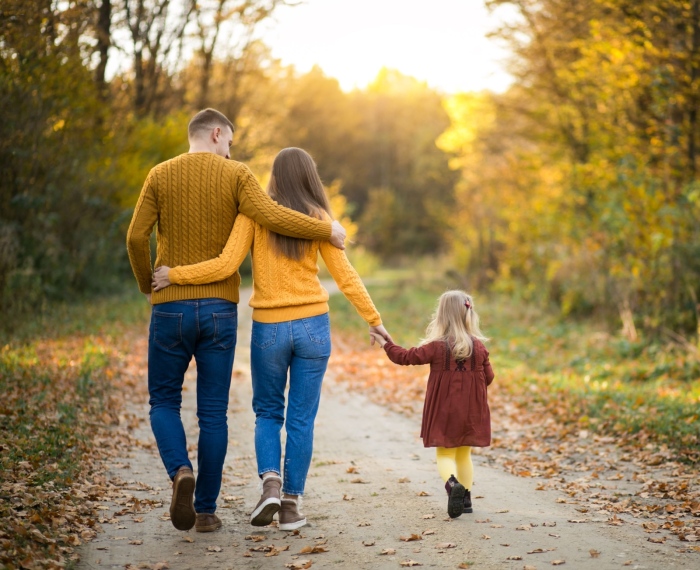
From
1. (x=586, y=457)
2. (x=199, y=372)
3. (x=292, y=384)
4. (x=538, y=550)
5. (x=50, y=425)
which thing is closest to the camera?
(x=538, y=550)

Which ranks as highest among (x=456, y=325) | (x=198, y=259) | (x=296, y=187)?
(x=296, y=187)

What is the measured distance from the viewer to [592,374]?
10781 mm

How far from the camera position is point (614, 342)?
40.5 ft

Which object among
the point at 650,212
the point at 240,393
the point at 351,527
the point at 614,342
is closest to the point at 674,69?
the point at 650,212

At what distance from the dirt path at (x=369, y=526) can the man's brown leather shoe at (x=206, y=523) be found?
60 mm

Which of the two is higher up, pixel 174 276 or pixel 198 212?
pixel 198 212

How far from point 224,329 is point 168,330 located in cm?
30

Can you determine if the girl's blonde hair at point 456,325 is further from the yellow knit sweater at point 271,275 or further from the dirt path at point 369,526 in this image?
the dirt path at point 369,526

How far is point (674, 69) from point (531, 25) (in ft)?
19.1

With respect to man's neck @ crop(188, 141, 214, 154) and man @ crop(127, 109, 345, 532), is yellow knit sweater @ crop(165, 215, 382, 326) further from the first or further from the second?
man's neck @ crop(188, 141, 214, 154)

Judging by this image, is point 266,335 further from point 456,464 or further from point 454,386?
point 456,464

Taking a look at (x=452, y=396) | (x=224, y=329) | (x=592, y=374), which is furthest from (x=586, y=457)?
(x=592, y=374)

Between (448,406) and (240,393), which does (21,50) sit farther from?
(448,406)

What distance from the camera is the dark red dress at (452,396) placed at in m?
4.95
